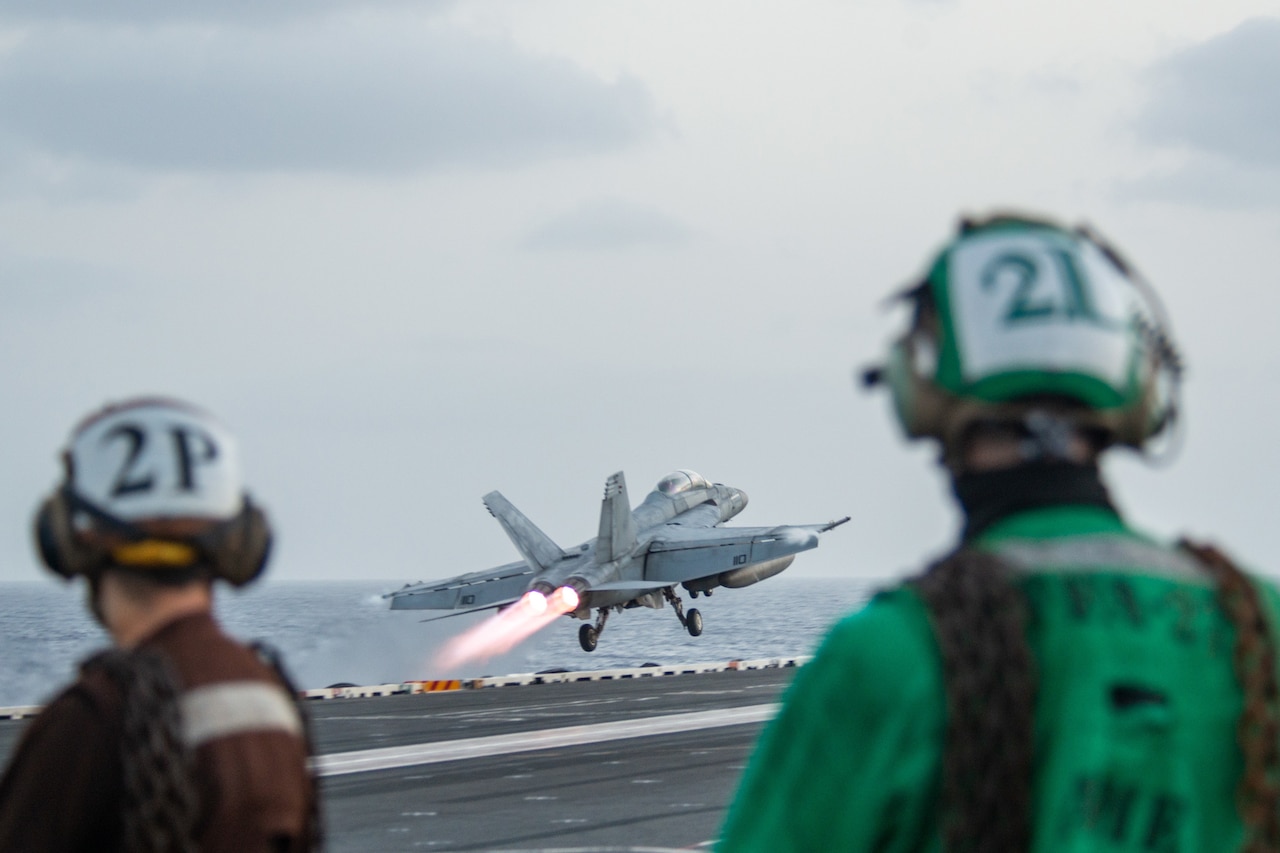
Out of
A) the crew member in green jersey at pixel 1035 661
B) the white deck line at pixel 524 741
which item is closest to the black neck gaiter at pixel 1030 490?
the crew member in green jersey at pixel 1035 661

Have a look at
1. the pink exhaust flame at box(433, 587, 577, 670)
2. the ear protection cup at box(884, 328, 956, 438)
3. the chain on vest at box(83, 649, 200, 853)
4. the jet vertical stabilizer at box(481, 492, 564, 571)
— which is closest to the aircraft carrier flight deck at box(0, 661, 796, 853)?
the pink exhaust flame at box(433, 587, 577, 670)

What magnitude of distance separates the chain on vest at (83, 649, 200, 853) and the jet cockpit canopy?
53913mm

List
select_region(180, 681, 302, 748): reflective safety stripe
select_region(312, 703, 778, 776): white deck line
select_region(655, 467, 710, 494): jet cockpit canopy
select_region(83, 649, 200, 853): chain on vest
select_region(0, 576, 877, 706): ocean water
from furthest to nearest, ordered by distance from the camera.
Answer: select_region(655, 467, 710, 494): jet cockpit canopy
select_region(0, 576, 877, 706): ocean water
select_region(312, 703, 778, 776): white deck line
select_region(180, 681, 302, 748): reflective safety stripe
select_region(83, 649, 200, 853): chain on vest

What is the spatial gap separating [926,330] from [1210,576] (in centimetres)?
66

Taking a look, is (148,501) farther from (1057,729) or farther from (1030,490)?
(1057,729)

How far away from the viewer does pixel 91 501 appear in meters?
3.52

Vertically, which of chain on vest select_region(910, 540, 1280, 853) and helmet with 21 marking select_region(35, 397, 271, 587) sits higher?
helmet with 21 marking select_region(35, 397, 271, 587)

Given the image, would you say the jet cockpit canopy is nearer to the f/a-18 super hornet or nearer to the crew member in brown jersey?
the f/a-18 super hornet

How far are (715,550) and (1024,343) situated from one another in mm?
50721

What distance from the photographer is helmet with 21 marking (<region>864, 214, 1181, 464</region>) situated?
2729mm

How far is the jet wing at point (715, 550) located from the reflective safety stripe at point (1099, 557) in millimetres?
49402

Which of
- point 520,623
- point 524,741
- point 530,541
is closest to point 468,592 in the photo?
point 530,541

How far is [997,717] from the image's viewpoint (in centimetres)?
243

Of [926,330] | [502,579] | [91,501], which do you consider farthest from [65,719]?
[502,579]
